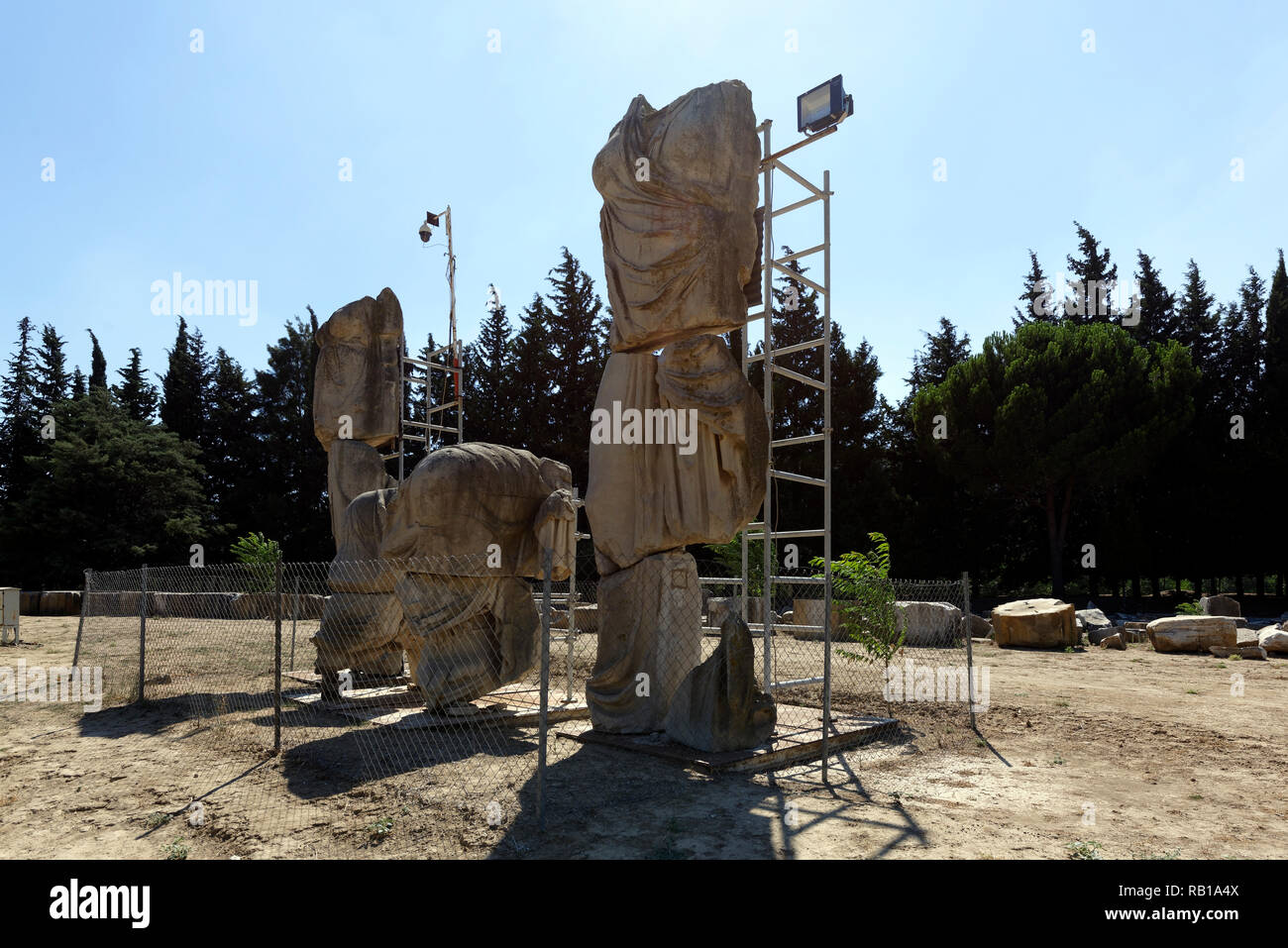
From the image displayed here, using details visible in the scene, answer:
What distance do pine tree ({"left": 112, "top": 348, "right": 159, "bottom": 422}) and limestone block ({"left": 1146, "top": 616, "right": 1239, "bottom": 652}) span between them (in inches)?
1365

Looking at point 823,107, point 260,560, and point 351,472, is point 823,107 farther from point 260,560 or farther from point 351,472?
point 260,560

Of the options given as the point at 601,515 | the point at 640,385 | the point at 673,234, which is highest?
the point at 673,234

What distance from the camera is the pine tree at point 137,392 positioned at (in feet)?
111

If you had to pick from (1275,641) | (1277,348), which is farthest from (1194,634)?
(1277,348)

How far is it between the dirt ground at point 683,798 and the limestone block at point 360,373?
10.9 ft

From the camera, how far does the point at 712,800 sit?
4.84 m

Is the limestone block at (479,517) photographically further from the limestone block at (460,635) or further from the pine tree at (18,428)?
the pine tree at (18,428)

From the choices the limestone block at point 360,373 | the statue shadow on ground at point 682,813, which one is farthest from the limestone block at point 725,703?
the limestone block at point 360,373

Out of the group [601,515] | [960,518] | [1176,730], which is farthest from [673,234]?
[960,518]

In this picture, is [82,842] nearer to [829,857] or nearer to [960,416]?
[829,857]

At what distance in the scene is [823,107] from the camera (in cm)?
709

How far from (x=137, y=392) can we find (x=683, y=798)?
120 feet

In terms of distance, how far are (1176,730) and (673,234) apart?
5.97m

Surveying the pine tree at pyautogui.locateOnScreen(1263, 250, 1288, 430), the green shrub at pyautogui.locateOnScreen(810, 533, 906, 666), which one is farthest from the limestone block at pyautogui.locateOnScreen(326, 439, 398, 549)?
the pine tree at pyautogui.locateOnScreen(1263, 250, 1288, 430)
